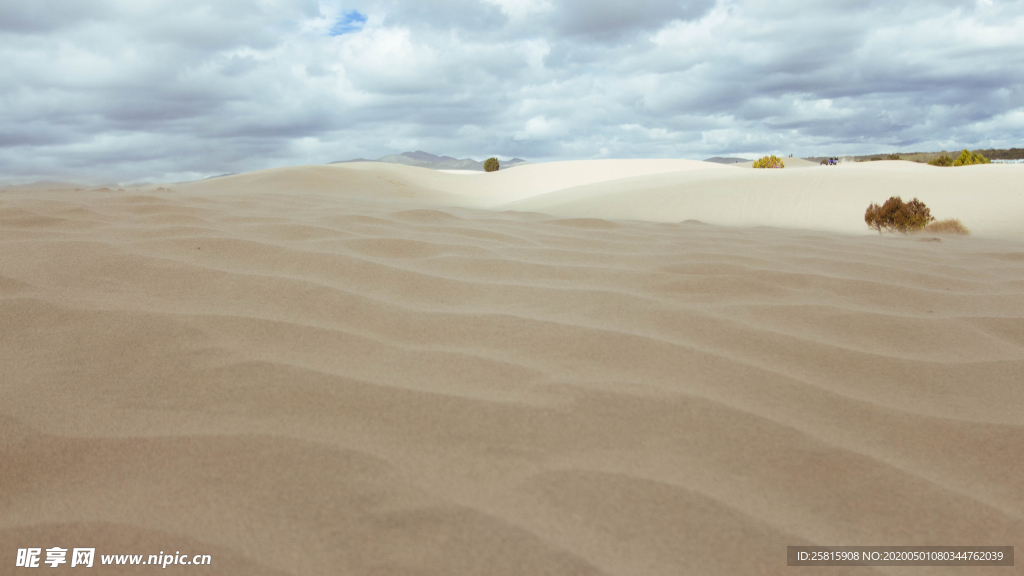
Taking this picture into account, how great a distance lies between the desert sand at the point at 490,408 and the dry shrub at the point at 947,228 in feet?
14.8

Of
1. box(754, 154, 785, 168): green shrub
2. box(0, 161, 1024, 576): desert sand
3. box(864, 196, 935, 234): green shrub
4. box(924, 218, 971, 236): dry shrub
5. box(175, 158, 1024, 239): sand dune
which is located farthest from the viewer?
box(754, 154, 785, 168): green shrub

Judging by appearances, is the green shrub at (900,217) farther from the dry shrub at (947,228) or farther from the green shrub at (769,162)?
the green shrub at (769,162)

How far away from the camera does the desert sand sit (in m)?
1.02

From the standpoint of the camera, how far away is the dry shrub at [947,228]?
627 centimetres

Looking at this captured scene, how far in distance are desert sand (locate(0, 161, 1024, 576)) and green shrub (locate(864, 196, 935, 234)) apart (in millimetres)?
4222

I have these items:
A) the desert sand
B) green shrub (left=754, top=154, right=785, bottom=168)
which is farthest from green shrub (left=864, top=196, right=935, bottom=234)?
green shrub (left=754, top=154, right=785, bottom=168)

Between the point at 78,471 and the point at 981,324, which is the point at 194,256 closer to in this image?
the point at 78,471

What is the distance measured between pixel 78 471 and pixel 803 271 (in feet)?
7.55

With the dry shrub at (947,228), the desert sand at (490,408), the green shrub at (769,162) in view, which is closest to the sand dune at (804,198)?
the dry shrub at (947,228)

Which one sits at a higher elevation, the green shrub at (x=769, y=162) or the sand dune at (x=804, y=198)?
the green shrub at (x=769, y=162)

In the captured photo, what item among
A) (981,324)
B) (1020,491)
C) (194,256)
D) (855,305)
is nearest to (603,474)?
(1020,491)

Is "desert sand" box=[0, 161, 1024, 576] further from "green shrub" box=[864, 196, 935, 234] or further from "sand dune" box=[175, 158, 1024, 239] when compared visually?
"sand dune" box=[175, 158, 1024, 239]

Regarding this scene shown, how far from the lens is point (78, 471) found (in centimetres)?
114

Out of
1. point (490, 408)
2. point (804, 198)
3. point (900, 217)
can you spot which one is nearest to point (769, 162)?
point (804, 198)
